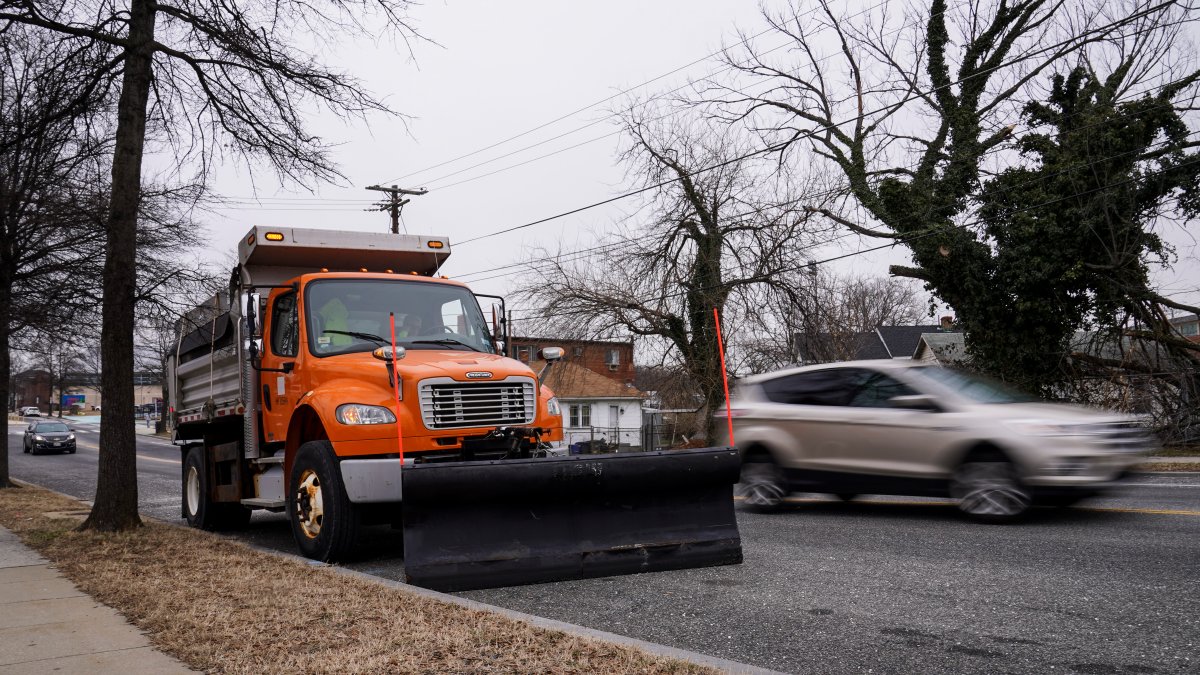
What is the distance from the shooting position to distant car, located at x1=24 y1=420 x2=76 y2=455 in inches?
1615

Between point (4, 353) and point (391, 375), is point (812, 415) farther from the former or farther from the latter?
point (4, 353)

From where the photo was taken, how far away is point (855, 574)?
719 centimetres

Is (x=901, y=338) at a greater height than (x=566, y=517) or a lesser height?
greater

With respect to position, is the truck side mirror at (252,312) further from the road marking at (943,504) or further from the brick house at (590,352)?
the road marking at (943,504)

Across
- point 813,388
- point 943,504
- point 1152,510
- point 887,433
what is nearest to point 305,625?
point 887,433

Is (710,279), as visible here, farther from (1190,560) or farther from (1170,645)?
(1170,645)

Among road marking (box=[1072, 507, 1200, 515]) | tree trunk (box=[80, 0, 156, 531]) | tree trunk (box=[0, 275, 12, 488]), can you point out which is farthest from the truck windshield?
tree trunk (box=[0, 275, 12, 488])

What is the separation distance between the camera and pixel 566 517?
7.32 meters

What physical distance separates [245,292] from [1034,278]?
19.3 meters

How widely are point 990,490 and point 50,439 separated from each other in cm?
4252

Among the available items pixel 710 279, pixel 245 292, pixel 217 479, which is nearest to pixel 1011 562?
pixel 245 292

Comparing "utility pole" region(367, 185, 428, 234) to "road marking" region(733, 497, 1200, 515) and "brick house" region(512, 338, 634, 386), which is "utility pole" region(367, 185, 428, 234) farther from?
"road marking" region(733, 497, 1200, 515)

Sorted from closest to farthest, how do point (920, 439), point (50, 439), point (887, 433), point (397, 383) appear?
point (397, 383) < point (920, 439) < point (887, 433) < point (50, 439)

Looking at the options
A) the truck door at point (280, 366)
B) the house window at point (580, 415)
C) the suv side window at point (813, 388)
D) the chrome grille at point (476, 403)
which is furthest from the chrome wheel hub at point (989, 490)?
the house window at point (580, 415)
